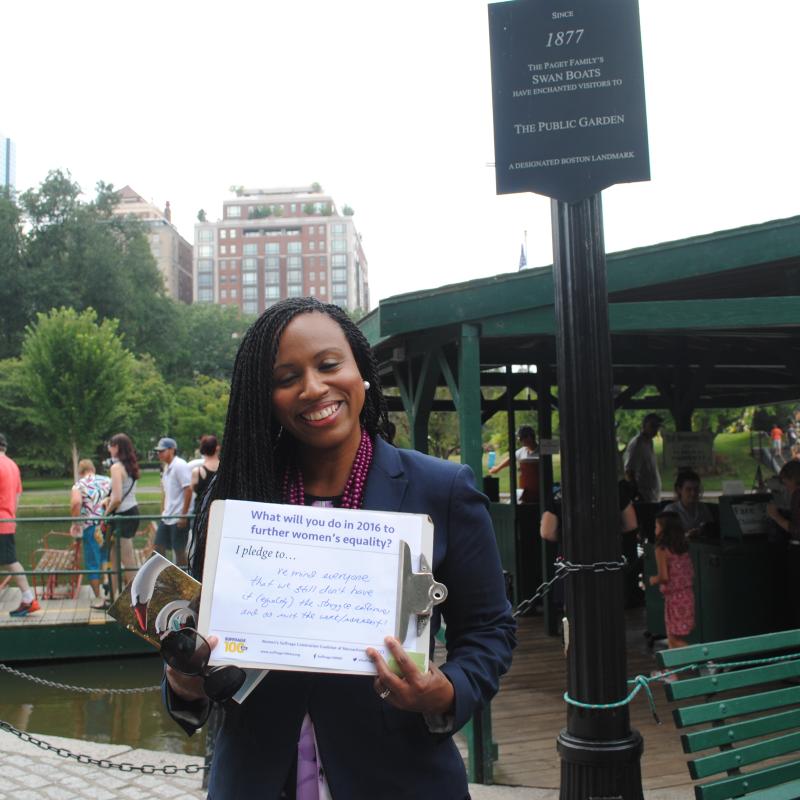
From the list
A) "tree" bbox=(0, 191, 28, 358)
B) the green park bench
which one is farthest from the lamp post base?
"tree" bbox=(0, 191, 28, 358)

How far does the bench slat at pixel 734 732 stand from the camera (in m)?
3.16

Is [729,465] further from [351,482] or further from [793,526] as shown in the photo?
[351,482]

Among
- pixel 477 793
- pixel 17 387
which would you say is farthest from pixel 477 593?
pixel 17 387

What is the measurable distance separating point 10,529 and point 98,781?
5251mm

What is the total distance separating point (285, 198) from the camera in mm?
185875

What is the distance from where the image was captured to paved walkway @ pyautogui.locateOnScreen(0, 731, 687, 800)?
4957 millimetres

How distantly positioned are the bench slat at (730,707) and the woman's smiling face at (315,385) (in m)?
1.98

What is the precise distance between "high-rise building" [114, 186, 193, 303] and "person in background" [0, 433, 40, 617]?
133 m

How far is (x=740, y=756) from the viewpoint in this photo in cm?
329

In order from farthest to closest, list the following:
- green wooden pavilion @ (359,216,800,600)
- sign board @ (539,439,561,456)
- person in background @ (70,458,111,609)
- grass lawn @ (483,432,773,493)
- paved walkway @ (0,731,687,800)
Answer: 1. grass lawn @ (483,432,773,493)
2. person in background @ (70,458,111,609)
3. sign board @ (539,439,561,456)
4. green wooden pavilion @ (359,216,800,600)
5. paved walkway @ (0,731,687,800)

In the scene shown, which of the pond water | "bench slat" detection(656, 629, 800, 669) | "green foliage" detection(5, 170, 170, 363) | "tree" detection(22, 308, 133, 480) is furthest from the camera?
"green foliage" detection(5, 170, 170, 363)

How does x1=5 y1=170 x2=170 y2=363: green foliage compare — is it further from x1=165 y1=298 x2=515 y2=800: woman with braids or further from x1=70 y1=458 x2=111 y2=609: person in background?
x1=165 y1=298 x2=515 y2=800: woman with braids

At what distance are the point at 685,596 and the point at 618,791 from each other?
3.94 metres

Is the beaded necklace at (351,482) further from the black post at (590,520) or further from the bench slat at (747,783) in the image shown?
the bench slat at (747,783)
